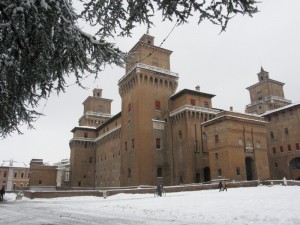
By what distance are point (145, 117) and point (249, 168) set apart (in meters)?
16.2

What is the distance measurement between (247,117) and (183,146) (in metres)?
9.72

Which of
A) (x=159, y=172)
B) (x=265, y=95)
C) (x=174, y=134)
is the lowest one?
(x=159, y=172)

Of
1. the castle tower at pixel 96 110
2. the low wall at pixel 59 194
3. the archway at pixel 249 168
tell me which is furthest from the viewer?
the castle tower at pixel 96 110

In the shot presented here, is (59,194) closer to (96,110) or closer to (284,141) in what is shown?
(284,141)

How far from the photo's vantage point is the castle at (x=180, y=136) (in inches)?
1494

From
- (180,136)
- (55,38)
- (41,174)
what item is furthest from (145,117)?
(55,38)

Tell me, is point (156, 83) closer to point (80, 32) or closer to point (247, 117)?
point (247, 117)

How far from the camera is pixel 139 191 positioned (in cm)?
3325

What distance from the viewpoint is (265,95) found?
2815 inches

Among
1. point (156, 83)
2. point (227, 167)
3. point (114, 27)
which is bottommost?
point (227, 167)

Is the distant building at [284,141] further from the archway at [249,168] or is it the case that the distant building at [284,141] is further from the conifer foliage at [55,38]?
the conifer foliage at [55,38]

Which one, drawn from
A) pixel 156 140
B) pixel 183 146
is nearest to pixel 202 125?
pixel 183 146

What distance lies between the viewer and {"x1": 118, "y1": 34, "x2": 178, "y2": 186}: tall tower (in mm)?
42406

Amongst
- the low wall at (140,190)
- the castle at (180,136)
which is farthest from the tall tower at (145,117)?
the low wall at (140,190)
